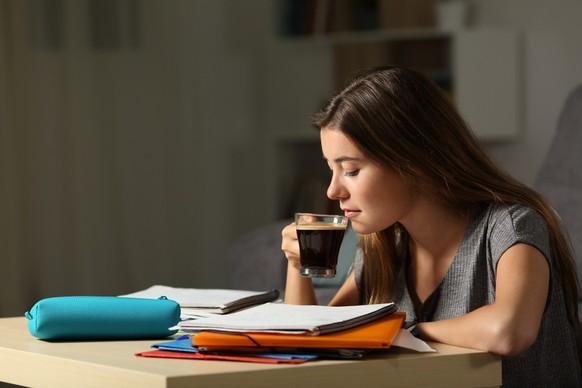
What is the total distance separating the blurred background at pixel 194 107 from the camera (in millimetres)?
3770

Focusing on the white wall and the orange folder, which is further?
the white wall

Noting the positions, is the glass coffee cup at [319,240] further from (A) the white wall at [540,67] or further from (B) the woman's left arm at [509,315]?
(A) the white wall at [540,67]

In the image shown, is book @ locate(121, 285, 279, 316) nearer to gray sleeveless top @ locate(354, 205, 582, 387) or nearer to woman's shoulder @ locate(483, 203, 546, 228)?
gray sleeveless top @ locate(354, 205, 582, 387)

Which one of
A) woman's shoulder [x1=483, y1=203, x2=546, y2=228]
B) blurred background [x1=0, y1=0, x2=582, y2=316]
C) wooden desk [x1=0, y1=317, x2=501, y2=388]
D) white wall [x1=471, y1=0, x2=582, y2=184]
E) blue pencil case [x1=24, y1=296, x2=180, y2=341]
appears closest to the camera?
wooden desk [x1=0, y1=317, x2=501, y2=388]

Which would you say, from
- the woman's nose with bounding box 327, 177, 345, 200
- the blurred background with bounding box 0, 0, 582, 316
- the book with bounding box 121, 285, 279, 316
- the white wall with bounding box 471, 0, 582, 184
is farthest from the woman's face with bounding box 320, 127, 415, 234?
the white wall with bounding box 471, 0, 582, 184

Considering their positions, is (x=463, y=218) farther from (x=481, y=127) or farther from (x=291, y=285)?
(x=481, y=127)

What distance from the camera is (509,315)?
1.47 meters

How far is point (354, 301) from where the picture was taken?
1.99 metres

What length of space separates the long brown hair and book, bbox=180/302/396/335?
32cm

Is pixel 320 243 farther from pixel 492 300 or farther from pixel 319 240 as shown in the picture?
pixel 492 300

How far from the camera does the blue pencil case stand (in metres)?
1.53

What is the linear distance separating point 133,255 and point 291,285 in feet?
7.51

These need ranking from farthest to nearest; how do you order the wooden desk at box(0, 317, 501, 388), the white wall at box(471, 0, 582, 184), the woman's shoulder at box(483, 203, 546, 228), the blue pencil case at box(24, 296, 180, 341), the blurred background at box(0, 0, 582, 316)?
the white wall at box(471, 0, 582, 184) < the blurred background at box(0, 0, 582, 316) < the woman's shoulder at box(483, 203, 546, 228) < the blue pencil case at box(24, 296, 180, 341) < the wooden desk at box(0, 317, 501, 388)

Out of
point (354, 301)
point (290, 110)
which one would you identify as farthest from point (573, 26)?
point (354, 301)
